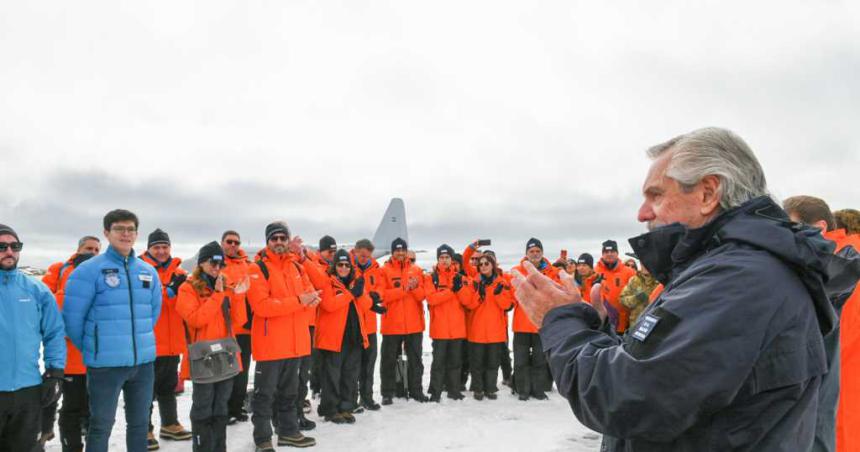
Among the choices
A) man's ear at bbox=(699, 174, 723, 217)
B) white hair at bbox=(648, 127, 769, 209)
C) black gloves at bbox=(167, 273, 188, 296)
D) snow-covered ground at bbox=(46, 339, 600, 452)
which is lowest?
snow-covered ground at bbox=(46, 339, 600, 452)

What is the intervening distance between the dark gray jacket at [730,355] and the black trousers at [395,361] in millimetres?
6579

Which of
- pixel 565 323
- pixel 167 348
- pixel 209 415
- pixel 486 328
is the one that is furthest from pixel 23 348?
pixel 486 328

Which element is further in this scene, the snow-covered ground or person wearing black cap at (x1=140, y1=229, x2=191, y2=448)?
person wearing black cap at (x1=140, y1=229, x2=191, y2=448)

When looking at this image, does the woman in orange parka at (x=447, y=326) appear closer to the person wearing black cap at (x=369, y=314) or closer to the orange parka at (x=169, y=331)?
the person wearing black cap at (x=369, y=314)

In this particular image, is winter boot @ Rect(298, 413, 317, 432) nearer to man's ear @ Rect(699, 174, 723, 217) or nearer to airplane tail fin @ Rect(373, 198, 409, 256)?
man's ear @ Rect(699, 174, 723, 217)

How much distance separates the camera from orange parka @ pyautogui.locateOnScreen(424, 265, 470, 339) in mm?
7766

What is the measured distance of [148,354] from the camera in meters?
4.37

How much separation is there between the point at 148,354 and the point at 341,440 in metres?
2.39

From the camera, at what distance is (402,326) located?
298 inches

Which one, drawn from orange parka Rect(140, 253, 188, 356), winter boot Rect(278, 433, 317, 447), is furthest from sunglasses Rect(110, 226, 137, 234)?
winter boot Rect(278, 433, 317, 447)

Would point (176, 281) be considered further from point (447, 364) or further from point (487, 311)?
point (487, 311)

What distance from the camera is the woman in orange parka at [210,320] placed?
455cm

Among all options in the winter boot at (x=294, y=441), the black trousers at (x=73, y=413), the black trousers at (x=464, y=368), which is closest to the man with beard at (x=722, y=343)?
the winter boot at (x=294, y=441)

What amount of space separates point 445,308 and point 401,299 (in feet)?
2.49
